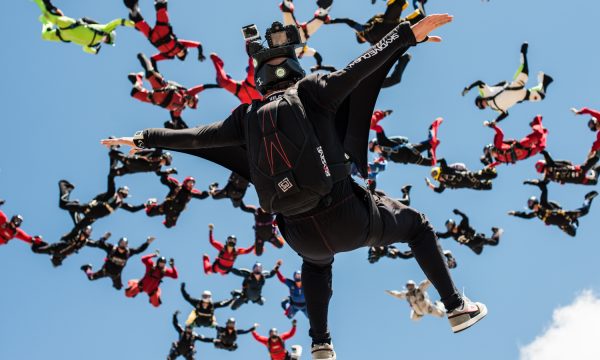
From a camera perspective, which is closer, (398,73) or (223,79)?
(398,73)

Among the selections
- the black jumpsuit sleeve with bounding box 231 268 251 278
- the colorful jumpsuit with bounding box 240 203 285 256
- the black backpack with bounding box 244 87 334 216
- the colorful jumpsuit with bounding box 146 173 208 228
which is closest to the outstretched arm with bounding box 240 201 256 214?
the colorful jumpsuit with bounding box 240 203 285 256

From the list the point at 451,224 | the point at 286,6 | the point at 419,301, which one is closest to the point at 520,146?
the point at 451,224

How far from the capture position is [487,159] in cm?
1853

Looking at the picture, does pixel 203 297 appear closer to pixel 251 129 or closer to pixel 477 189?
pixel 477 189

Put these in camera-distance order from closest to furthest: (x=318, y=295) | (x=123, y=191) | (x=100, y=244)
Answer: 1. (x=318, y=295)
2. (x=123, y=191)
3. (x=100, y=244)

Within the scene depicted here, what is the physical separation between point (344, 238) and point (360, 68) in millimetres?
1249

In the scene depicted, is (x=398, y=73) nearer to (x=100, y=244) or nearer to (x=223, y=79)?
(x=223, y=79)

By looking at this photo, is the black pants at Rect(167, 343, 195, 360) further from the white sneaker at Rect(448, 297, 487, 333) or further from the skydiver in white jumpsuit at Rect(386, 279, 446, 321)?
the white sneaker at Rect(448, 297, 487, 333)

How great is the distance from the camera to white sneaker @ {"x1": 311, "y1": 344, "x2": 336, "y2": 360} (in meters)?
6.54

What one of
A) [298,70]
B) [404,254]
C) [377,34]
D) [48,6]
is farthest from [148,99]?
[298,70]

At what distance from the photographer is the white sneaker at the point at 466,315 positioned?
5.96 metres

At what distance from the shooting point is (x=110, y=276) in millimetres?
19312

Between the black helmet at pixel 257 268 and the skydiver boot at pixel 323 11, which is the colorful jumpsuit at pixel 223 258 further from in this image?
the skydiver boot at pixel 323 11

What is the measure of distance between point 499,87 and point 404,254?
4675mm
